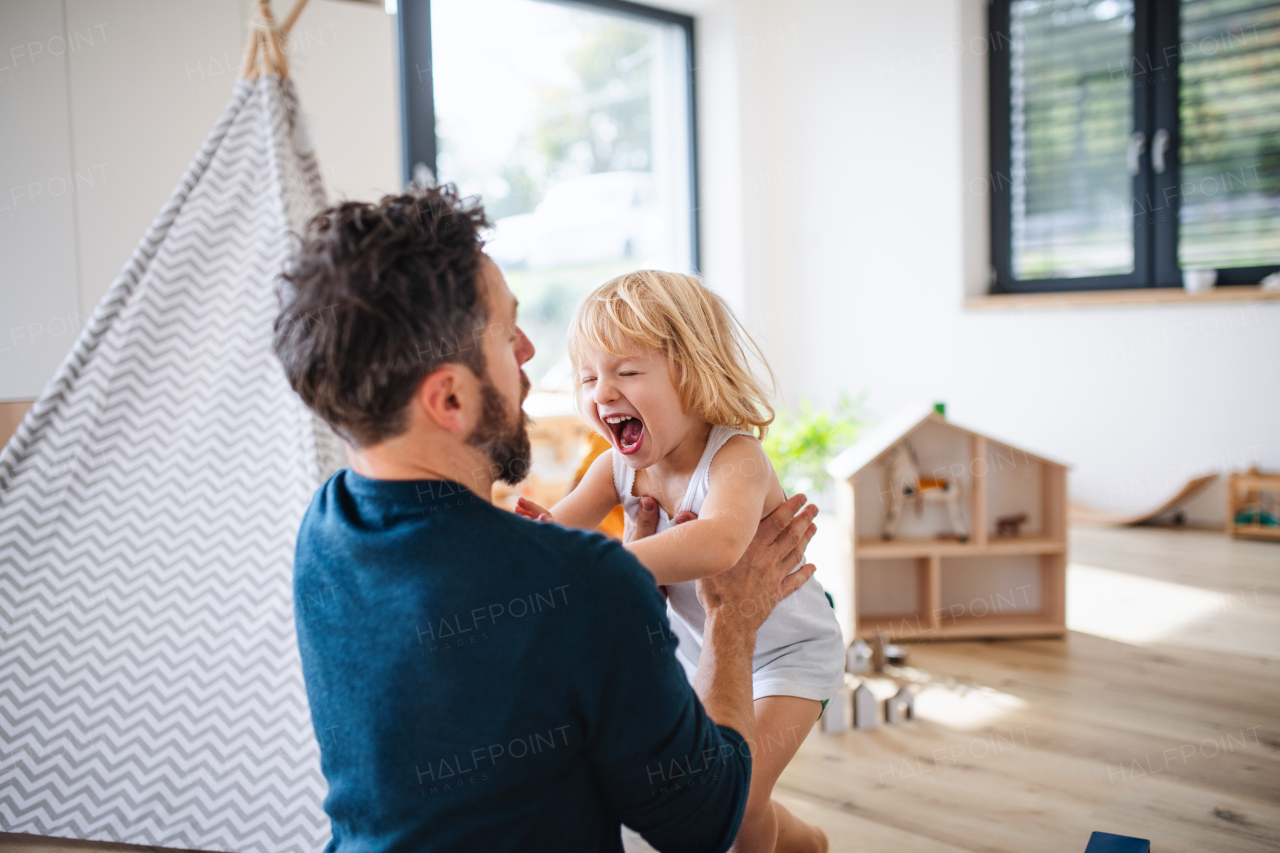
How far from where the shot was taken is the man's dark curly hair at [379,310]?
747 mm

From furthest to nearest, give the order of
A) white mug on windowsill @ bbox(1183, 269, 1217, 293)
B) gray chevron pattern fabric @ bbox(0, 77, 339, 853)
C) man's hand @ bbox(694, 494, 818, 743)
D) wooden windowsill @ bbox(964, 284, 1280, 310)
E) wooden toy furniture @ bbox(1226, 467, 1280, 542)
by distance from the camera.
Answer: white mug on windowsill @ bbox(1183, 269, 1217, 293) < wooden windowsill @ bbox(964, 284, 1280, 310) < wooden toy furniture @ bbox(1226, 467, 1280, 542) < gray chevron pattern fabric @ bbox(0, 77, 339, 853) < man's hand @ bbox(694, 494, 818, 743)

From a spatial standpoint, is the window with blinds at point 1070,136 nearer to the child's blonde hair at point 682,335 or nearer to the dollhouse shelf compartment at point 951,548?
the dollhouse shelf compartment at point 951,548

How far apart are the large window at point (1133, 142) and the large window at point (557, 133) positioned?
1.66 meters

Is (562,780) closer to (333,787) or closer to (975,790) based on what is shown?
(333,787)

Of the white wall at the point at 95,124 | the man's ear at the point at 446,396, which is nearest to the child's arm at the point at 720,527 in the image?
the man's ear at the point at 446,396

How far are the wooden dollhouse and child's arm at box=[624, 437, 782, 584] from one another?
4.30ft

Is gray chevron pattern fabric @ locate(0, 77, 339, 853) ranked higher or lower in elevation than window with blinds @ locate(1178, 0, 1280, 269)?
lower

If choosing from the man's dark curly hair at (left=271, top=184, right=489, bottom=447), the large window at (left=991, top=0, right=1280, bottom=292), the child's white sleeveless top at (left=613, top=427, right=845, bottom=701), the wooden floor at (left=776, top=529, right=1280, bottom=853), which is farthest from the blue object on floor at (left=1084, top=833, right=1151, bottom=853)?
the large window at (left=991, top=0, right=1280, bottom=292)

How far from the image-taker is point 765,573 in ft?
3.98

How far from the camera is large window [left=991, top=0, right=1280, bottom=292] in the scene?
383cm

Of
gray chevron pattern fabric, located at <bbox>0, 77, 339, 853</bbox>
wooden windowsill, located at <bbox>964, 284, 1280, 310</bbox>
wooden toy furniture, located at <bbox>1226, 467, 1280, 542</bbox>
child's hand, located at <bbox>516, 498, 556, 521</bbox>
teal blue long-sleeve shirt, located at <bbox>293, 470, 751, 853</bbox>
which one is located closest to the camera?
teal blue long-sleeve shirt, located at <bbox>293, 470, 751, 853</bbox>

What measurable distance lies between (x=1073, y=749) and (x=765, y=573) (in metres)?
1.07

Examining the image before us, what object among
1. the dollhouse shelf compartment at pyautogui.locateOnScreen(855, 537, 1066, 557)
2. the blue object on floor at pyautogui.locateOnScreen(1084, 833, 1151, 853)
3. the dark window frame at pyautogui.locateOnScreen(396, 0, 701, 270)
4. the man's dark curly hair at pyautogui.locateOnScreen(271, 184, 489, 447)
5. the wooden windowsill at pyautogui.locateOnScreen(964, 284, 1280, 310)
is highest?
the dark window frame at pyautogui.locateOnScreen(396, 0, 701, 270)

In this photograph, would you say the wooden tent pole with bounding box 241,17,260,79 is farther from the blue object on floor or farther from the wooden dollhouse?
the blue object on floor
